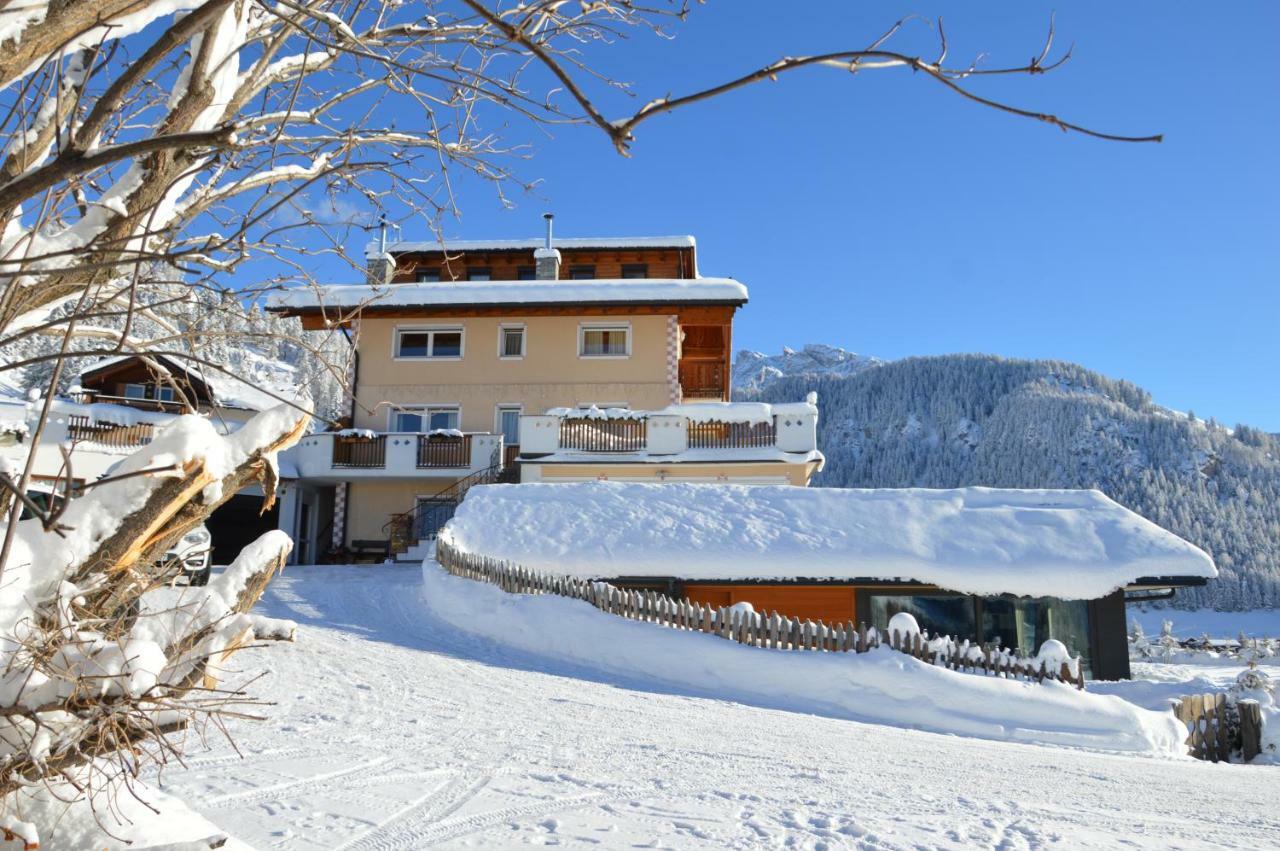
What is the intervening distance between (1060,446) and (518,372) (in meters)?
75.0

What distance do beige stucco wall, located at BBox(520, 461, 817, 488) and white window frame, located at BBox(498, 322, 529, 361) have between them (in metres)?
5.77

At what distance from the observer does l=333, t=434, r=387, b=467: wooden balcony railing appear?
27.7m

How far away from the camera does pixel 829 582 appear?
1742 cm

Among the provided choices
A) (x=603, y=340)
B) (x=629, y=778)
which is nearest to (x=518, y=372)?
(x=603, y=340)

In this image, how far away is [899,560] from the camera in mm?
17469

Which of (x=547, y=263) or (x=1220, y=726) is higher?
(x=547, y=263)

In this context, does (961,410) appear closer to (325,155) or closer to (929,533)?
(929,533)

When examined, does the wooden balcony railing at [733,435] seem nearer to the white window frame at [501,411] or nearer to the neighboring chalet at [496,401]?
the neighboring chalet at [496,401]

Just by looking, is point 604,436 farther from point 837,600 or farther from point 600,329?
point 837,600

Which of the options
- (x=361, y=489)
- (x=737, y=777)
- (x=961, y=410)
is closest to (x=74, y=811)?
(x=737, y=777)

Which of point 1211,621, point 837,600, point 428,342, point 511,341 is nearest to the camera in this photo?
point 837,600

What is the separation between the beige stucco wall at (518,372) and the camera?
29750mm

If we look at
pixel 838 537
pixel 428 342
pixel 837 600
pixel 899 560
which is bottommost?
pixel 837 600

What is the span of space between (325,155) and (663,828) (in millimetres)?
4622
